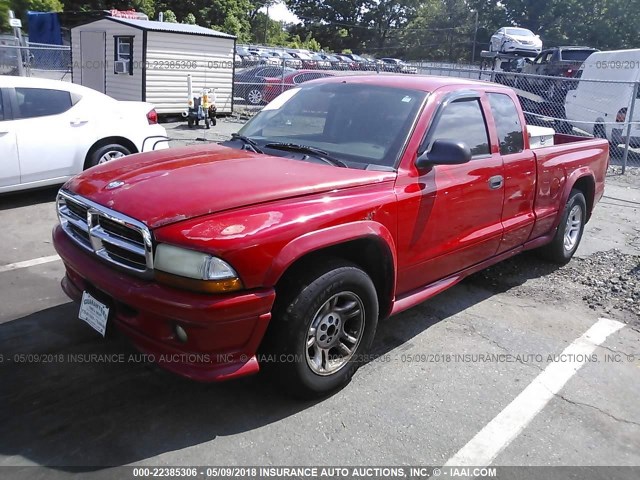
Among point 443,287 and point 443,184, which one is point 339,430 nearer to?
point 443,287

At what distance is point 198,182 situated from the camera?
121 inches

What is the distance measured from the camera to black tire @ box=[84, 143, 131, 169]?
23.4 feet

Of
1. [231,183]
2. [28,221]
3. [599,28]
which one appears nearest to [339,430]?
[231,183]

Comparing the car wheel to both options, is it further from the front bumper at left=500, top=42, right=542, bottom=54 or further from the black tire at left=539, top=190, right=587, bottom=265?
the black tire at left=539, top=190, right=587, bottom=265

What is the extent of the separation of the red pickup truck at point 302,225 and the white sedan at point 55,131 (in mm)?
2799

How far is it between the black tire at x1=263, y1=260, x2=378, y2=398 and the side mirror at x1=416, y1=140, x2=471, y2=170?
90 cm

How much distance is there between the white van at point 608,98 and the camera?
42.7ft

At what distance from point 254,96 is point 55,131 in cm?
1392

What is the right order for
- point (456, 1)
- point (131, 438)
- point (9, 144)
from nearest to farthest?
point (131, 438), point (9, 144), point (456, 1)

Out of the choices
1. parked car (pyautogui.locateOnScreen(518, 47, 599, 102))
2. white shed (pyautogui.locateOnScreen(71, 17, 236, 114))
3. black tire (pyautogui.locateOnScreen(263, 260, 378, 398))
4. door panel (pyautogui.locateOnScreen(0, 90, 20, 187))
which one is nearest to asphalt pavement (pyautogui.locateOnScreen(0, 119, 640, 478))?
black tire (pyautogui.locateOnScreen(263, 260, 378, 398))

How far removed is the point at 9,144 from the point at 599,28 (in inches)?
2152

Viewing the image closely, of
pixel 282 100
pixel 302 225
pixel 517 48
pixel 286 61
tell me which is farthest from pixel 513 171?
pixel 517 48

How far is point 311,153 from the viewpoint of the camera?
147 inches

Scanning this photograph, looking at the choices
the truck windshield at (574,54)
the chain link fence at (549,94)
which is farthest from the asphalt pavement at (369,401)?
the truck windshield at (574,54)
